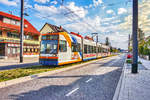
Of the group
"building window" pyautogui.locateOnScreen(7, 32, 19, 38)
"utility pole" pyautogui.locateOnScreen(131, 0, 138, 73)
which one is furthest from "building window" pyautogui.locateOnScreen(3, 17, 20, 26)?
"utility pole" pyautogui.locateOnScreen(131, 0, 138, 73)

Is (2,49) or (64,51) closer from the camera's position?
(64,51)

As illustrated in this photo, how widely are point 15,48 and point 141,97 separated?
2783cm

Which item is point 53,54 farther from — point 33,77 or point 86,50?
point 86,50

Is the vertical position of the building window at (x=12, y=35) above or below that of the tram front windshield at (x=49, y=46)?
above

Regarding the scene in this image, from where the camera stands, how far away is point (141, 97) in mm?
3863

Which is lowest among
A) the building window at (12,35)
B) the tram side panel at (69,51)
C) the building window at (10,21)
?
the tram side panel at (69,51)

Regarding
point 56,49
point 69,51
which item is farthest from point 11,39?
point 56,49

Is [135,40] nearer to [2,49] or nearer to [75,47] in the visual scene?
[75,47]

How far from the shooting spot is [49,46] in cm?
1023

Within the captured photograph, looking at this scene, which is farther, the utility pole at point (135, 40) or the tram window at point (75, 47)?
the tram window at point (75, 47)

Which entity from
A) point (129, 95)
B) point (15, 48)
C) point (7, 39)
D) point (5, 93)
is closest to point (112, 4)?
point (129, 95)

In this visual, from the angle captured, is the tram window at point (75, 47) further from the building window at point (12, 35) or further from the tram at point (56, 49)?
the building window at point (12, 35)

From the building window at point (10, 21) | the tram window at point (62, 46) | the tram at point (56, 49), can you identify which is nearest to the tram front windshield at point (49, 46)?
the tram at point (56, 49)

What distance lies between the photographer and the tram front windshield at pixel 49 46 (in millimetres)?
9998
